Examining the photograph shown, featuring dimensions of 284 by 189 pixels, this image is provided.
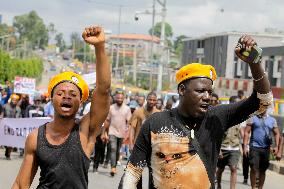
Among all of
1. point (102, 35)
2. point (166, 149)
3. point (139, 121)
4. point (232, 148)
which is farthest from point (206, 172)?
point (139, 121)

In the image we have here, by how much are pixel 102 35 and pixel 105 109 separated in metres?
0.49

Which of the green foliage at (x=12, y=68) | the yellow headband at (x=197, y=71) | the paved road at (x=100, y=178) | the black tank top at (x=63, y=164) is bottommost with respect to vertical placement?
the green foliage at (x=12, y=68)

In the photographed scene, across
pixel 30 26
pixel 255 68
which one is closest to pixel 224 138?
pixel 255 68

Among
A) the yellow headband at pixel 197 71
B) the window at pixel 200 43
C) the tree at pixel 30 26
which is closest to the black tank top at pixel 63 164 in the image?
the yellow headband at pixel 197 71

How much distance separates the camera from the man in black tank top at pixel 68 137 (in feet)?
16.5

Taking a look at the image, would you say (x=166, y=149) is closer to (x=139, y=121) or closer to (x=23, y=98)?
(x=139, y=121)

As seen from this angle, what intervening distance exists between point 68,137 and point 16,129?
12521 millimetres

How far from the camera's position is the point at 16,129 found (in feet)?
57.2

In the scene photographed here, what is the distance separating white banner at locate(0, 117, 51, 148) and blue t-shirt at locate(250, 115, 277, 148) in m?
5.53

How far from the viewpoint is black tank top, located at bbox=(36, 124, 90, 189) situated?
5.01m

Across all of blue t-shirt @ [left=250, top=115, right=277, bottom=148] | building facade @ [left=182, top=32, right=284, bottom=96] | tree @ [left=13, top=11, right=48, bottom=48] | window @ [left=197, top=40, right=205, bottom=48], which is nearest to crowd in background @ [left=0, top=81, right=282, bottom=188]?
blue t-shirt @ [left=250, top=115, right=277, bottom=148]

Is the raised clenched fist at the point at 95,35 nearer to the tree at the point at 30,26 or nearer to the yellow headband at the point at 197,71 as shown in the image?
the yellow headband at the point at 197,71

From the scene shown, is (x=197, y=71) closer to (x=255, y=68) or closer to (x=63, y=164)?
(x=255, y=68)

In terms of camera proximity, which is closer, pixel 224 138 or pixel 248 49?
pixel 248 49
